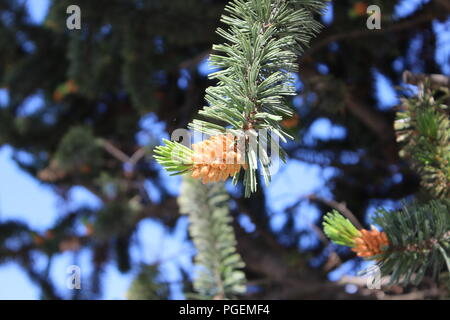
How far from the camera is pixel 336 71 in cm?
149

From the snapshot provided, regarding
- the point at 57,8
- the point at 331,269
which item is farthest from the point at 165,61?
the point at 331,269

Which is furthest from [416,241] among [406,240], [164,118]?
[164,118]

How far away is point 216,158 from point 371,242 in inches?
10.5

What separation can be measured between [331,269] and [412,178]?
0.34 m

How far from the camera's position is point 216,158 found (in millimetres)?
531

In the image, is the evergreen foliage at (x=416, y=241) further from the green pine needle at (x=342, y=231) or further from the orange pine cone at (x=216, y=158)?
the orange pine cone at (x=216, y=158)

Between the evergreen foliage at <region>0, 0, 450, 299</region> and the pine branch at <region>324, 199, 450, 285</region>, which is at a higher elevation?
the evergreen foliage at <region>0, 0, 450, 299</region>

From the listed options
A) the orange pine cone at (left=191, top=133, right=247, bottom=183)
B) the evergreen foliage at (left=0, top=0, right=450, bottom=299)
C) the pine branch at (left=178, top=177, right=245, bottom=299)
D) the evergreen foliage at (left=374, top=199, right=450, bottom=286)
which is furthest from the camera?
the evergreen foliage at (left=0, top=0, right=450, bottom=299)

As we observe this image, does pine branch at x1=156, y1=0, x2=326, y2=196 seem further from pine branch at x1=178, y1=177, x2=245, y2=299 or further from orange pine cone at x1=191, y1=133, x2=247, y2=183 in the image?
pine branch at x1=178, y1=177, x2=245, y2=299

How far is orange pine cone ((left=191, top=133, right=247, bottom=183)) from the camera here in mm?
530

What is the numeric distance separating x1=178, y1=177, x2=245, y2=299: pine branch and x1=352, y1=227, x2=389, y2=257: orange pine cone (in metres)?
0.32

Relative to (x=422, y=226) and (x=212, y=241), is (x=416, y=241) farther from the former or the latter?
(x=212, y=241)

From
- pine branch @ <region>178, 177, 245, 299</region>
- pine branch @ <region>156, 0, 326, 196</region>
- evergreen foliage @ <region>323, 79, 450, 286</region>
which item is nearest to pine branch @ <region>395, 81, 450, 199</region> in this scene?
evergreen foliage @ <region>323, 79, 450, 286</region>
